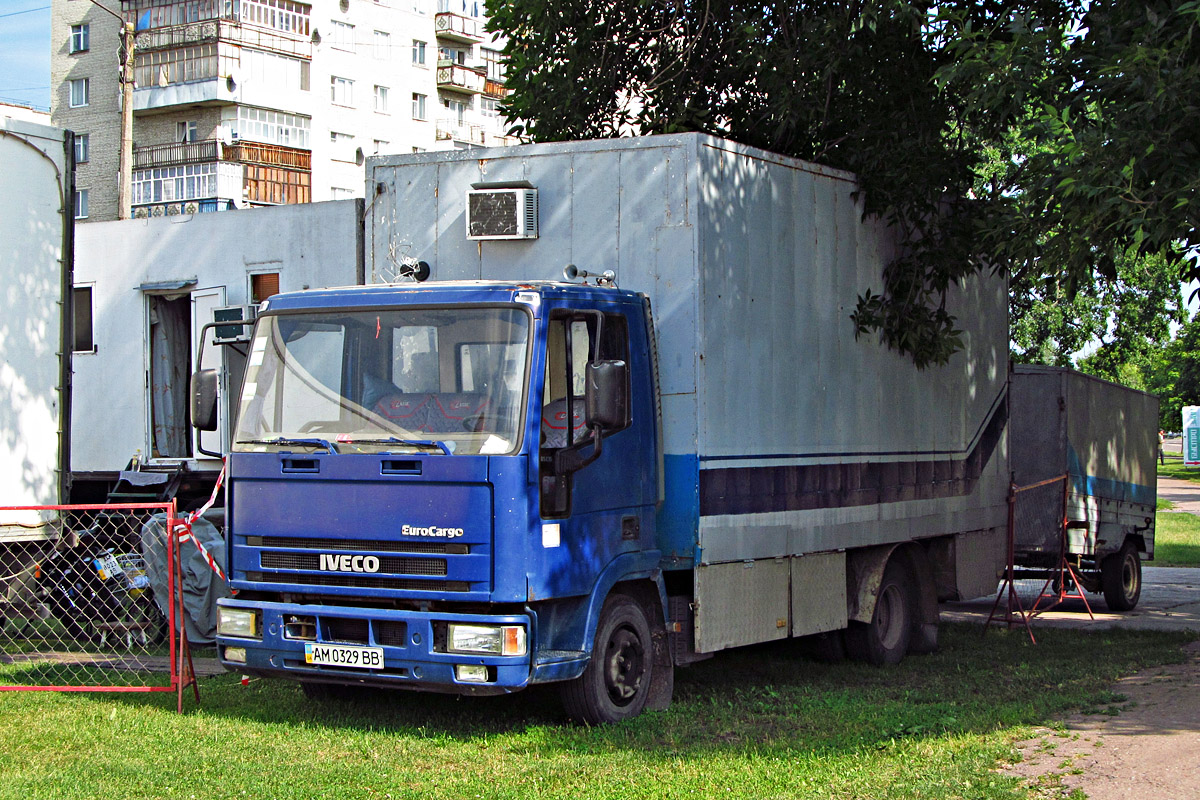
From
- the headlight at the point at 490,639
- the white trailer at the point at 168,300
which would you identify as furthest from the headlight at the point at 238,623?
the white trailer at the point at 168,300

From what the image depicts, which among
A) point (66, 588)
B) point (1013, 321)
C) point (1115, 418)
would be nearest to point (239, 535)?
point (66, 588)

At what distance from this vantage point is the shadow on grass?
26.3 ft

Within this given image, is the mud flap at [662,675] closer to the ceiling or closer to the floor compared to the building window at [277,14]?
closer to the floor

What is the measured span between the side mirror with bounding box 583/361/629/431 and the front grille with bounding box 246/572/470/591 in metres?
1.18

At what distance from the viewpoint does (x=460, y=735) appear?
8133 millimetres

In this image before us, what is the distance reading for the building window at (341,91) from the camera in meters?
53.2

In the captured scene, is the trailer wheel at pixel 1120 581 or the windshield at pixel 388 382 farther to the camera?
the trailer wheel at pixel 1120 581

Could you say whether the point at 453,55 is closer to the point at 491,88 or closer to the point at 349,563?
the point at 491,88

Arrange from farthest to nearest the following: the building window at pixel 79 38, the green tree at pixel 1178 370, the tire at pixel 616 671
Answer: the green tree at pixel 1178 370 < the building window at pixel 79 38 < the tire at pixel 616 671

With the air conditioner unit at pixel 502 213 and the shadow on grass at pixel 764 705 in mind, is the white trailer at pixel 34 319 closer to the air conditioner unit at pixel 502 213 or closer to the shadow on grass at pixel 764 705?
the shadow on grass at pixel 764 705

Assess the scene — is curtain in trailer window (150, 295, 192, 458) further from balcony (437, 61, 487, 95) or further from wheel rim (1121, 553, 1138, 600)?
balcony (437, 61, 487, 95)

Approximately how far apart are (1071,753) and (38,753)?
18.6 ft

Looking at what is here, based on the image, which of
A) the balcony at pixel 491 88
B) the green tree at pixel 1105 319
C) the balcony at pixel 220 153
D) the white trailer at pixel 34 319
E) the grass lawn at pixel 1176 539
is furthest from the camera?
the balcony at pixel 491 88

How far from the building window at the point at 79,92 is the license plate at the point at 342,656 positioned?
50416mm
